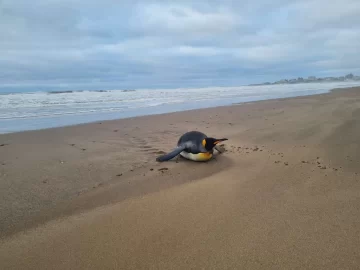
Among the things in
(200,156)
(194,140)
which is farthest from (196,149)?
(194,140)

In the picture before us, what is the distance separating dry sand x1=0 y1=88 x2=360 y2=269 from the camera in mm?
1868

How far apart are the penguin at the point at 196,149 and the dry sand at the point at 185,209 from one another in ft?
0.51

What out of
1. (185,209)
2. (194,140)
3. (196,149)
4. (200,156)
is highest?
(194,140)

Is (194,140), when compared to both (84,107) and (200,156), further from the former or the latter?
(84,107)

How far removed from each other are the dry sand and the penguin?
15 cm

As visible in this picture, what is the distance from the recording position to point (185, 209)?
2.58 m

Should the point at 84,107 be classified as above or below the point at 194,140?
above

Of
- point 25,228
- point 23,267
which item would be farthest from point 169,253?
point 25,228

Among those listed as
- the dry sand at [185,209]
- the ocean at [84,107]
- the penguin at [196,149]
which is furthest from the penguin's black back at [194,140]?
the ocean at [84,107]

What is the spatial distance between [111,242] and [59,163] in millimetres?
2739

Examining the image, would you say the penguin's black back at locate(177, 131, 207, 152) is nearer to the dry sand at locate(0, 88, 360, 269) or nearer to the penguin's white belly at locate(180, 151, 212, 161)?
the penguin's white belly at locate(180, 151, 212, 161)

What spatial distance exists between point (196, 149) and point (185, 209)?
204 centimetres

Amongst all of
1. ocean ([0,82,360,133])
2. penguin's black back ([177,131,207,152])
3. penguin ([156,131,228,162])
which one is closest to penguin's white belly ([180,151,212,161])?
penguin ([156,131,228,162])

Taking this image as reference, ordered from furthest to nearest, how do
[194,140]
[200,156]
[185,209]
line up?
[194,140] < [200,156] < [185,209]
